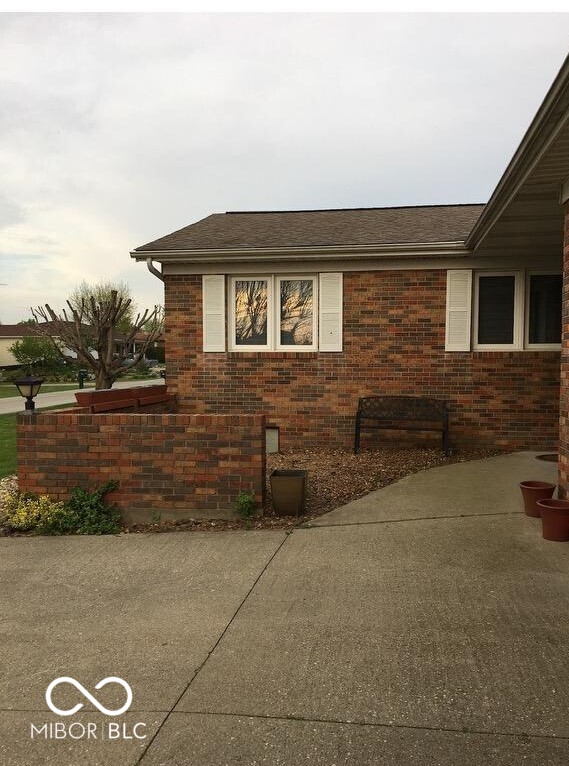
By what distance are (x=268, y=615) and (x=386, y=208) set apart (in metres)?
10.3

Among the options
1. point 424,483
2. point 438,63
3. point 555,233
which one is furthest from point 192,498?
point 438,63

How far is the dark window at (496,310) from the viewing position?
8.85 meters

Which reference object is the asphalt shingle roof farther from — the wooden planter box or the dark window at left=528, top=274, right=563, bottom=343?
the wooden planter box

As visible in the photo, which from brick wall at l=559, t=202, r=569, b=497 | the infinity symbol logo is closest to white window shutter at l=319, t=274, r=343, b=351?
brick wall at l=559, t=202, r=569, b=497

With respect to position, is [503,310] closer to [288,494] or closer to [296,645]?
[288,494]

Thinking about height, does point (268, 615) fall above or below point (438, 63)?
below

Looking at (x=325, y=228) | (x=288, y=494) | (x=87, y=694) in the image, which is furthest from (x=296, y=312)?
(x=87, y=694)

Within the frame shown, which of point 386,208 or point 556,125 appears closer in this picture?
point 556,125

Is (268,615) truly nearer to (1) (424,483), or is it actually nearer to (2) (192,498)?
(2) (192,498)

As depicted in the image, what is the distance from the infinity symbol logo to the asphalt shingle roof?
6969 mm

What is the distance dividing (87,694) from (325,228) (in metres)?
8.68

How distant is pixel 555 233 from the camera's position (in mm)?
7137

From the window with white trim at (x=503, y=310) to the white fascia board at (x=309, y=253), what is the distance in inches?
20.3

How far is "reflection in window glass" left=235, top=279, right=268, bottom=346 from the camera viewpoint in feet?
30.6
